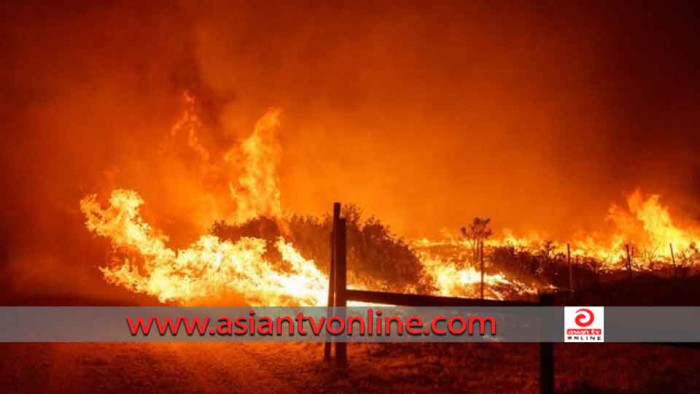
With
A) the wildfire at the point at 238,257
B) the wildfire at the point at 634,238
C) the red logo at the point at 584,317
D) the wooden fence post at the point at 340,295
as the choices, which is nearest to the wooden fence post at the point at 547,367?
the red logo at the point at 584,317

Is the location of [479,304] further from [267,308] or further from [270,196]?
[270,196]

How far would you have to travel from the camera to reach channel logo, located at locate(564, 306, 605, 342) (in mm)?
6996

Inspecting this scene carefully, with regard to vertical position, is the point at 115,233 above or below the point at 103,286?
above

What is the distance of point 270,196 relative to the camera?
2111cm

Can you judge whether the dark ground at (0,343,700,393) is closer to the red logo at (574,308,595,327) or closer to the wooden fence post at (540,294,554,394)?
the red logo at (574,308,595,327)

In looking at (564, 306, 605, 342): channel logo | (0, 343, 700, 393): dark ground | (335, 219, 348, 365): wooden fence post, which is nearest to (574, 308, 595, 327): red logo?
(564, 306, 605, 342): channel logo

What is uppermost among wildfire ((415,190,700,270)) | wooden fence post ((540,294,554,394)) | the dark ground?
wildfire ((415,190,700,270))

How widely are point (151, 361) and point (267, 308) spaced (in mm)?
4439

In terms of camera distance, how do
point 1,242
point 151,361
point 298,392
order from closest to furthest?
point 298,392
point 151,361
point 1,242

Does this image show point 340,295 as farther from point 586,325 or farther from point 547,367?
point 586,325

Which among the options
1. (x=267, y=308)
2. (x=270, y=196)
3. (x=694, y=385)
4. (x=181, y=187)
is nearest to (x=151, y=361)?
(x=267, y=308)

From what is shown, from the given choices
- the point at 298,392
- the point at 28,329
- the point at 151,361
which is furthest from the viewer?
the point at 28,329

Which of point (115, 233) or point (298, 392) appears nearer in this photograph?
point (298, 392)

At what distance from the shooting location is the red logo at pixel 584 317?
282 inches
